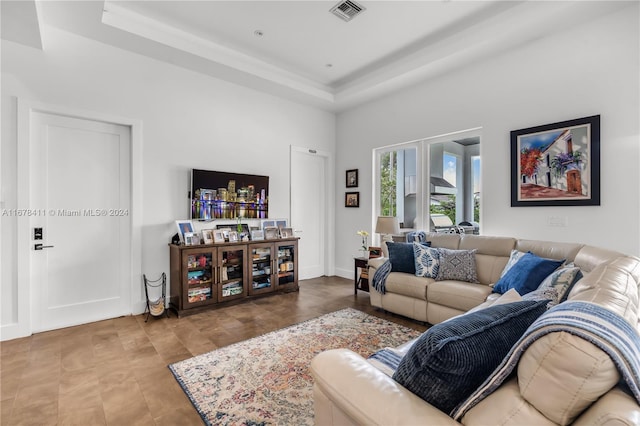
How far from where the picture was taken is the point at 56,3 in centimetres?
281

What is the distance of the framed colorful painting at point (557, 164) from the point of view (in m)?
3.11

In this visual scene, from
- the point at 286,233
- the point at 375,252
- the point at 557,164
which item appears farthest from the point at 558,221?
the point at 286,233

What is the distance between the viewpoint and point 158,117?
12.6 ft

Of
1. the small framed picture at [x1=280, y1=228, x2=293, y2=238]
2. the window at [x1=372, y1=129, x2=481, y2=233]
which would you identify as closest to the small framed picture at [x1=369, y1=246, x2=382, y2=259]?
the window at [x1=372, y1=129, x2=481, y2=233]

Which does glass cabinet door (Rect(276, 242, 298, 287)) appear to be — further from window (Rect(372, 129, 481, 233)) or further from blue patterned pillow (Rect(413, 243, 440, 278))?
blue patterned pillow (Rect(413, 243, 440, 278))

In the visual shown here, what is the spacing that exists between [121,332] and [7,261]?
50.1 inches

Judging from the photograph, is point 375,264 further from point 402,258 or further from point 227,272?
point 227,272

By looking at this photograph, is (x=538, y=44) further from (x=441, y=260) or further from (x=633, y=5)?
(x=441, y=260)

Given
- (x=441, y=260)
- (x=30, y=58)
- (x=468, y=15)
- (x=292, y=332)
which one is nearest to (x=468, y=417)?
(x=292, y=332)

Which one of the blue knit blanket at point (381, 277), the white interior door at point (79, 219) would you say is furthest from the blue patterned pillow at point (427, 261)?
the white interior door at point (79, 219)

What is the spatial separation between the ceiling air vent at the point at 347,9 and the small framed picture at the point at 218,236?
2.86m

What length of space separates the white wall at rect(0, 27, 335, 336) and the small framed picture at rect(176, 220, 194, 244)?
0.19m

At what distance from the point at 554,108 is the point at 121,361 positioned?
15.9ft

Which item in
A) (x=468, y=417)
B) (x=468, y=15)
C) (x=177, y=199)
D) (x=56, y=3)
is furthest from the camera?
(x=177, y=199)
